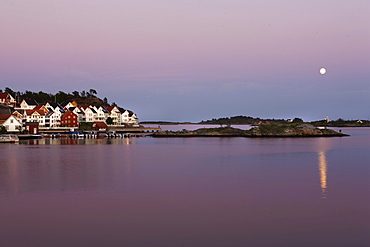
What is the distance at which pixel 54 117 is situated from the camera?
5413 inches

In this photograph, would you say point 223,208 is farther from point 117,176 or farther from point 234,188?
point 117,176

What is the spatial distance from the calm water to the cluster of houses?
80661 millimetres

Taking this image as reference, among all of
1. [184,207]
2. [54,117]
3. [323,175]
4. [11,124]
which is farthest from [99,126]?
[184,207]

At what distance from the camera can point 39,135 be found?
114750 mm

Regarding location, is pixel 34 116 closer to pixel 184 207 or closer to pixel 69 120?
pixel 69 120

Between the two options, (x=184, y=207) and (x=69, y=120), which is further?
(x=69, y=120)

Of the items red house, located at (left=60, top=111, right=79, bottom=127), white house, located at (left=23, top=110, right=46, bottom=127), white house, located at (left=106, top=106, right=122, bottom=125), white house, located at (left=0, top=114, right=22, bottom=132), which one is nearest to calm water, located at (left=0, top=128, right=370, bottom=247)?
white house, located at (left=0, top=114, right=22, bottom=132)

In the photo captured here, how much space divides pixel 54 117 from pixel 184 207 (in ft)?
405

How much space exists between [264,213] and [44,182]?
2147 cm

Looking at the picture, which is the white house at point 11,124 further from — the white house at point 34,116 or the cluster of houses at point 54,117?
the white house at point 34,116

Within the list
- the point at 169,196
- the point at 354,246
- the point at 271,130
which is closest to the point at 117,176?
the point at 169,196

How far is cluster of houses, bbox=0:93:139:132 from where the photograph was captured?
4656 inches

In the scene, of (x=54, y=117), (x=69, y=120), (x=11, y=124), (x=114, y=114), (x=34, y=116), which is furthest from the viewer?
(x=114, y=114)

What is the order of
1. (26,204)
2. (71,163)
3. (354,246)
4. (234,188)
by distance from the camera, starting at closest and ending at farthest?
(354,246) → (26,204) → (234,188) → (71,163)
